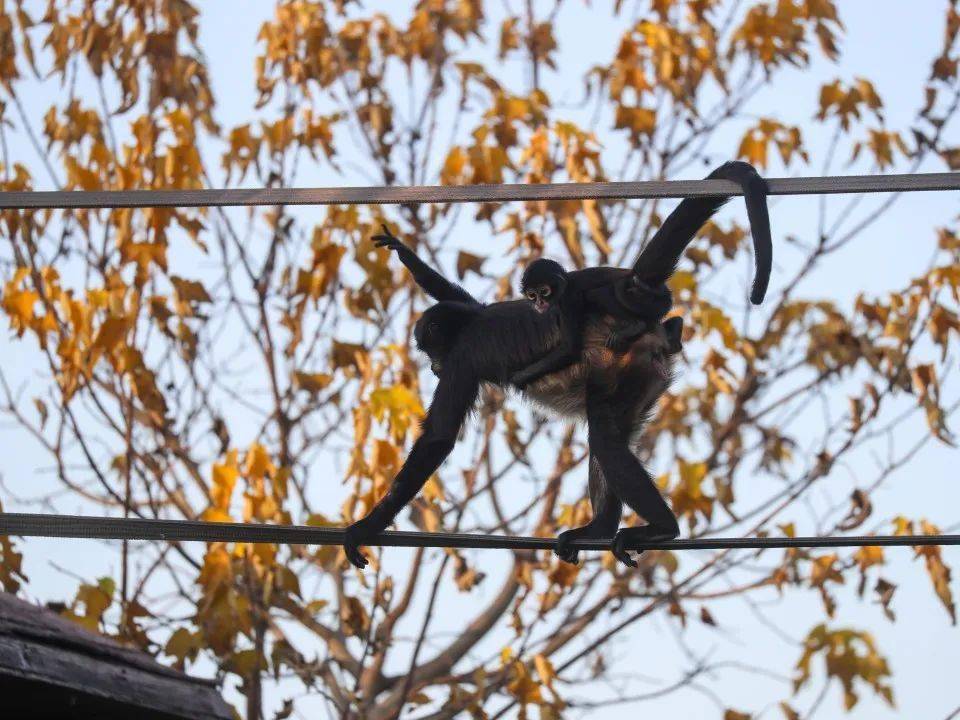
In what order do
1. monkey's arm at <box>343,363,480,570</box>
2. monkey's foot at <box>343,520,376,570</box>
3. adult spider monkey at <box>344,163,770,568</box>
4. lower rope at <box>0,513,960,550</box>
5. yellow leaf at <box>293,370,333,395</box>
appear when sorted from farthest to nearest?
yellow leaf at <box>293,370,333,395</box> < monkey's arm at <box>343,363,480,570</box> < adult spider monkey at <box>344,163,770,568</box> < monkey's foot at <box>343,520,376,570</box> < lower rope at <box>0,513,960,550</box>

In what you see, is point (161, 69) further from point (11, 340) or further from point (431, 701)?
point (431, 701)

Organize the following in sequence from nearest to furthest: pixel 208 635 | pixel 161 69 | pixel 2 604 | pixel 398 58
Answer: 1. pixel 2 604
2. pixel 208 635
3. pixel 161 69
4. pixel 398 58

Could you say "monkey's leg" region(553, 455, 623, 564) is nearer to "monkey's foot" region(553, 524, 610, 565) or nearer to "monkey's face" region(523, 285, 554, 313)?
"monkey's foot" region(553, 524, 610, 565)

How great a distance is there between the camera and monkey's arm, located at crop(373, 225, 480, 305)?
6062mm

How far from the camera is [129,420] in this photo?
774 cm

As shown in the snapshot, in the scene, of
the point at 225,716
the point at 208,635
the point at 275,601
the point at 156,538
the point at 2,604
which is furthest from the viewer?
the point at 275,601

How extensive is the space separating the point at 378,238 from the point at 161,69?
10.3 feet

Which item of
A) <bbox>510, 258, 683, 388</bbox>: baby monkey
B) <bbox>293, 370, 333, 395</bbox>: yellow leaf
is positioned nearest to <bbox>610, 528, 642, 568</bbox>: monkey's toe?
<bbox>510, 258, 683, 388</bbox>: baby monkey

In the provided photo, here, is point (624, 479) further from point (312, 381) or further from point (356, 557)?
point (312, 381)


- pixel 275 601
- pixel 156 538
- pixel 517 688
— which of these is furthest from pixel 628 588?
pixel 156 538

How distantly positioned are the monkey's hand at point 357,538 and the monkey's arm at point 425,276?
3.85ft

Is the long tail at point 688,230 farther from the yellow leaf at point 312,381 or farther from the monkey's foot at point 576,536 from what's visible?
the yellow leaf at point 312,381

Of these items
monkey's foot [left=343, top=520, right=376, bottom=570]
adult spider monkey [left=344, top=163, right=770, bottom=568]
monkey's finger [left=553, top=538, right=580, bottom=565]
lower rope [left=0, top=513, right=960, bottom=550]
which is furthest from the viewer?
adult spider monkey [left=344, top=163, right=770, bottom=568]

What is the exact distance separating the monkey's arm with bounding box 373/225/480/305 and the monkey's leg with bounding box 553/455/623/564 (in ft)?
3.05
